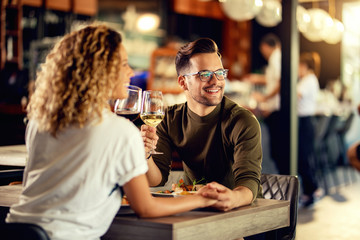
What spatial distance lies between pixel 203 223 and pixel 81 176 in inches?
15.3

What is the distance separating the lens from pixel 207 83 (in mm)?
2197

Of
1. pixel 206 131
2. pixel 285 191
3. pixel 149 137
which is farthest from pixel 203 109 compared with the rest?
pixel 285 191

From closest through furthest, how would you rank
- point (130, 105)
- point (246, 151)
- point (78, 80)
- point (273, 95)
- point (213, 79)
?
point (78, 80) → point (130, 105) → point (246, 151) → point (213, 79) → point (273, 95)

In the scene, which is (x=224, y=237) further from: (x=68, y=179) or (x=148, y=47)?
(x=148, y=47)

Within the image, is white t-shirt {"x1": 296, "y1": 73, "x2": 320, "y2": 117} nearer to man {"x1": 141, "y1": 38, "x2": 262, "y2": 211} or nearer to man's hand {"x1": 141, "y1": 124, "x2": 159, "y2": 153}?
man {"x1": 141, "y1": 38, "x2": 262, "y2": 211}

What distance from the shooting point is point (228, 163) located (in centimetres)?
221

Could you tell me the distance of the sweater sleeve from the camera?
1930 mm

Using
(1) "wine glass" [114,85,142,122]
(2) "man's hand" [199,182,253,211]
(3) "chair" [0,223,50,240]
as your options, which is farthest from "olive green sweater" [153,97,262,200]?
(3) "chair" [0,223,50,240]

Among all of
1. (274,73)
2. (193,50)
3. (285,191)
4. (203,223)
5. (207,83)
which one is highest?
(193,50)

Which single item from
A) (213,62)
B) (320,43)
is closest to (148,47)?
(320,43)

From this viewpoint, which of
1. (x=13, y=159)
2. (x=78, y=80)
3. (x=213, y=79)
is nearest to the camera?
(x=78, y=80)

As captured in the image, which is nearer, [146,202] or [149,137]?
[146,202]

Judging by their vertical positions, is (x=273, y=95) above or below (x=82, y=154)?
below

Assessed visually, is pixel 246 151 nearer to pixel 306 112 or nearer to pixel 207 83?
pixel 207 83
